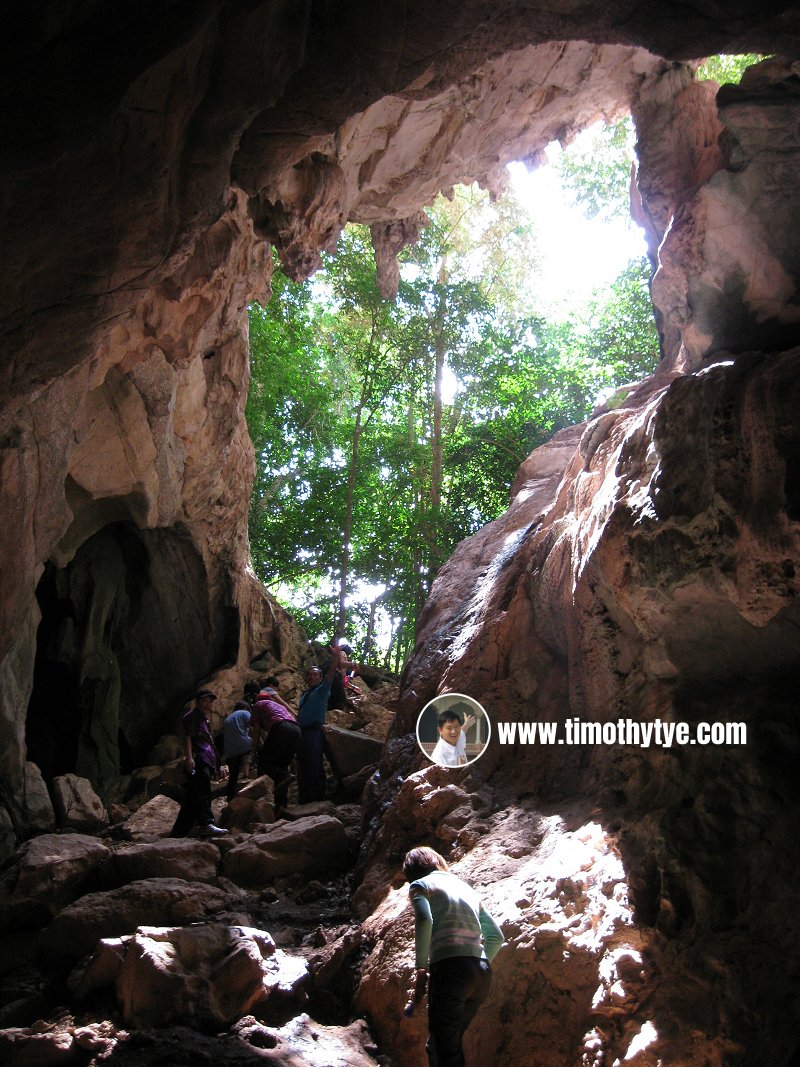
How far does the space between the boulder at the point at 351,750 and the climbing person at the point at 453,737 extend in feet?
8.88

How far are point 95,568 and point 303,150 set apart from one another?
8427 millimetres

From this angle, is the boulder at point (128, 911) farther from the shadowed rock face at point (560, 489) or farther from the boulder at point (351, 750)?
the boulder at point (351, 750)

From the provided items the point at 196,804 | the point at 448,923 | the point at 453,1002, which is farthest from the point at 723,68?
the point at 453,1002

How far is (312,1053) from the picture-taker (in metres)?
4.27

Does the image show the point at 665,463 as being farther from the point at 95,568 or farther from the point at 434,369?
the point at 434,369

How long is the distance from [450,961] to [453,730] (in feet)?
9.79

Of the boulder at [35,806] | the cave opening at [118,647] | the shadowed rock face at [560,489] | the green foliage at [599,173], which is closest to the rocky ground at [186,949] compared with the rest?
the shadowed rock face at [560,489]

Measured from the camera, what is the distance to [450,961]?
12.3ft

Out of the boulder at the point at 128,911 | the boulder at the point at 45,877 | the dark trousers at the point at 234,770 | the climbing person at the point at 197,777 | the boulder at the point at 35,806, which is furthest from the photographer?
the dark trousers at the point at 234,770

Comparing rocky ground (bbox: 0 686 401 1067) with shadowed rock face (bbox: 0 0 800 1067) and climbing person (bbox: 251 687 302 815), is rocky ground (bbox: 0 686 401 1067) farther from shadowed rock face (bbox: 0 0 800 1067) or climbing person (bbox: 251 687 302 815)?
climbing person (bbox: 251 687 302 815)

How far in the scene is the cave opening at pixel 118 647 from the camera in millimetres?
11039

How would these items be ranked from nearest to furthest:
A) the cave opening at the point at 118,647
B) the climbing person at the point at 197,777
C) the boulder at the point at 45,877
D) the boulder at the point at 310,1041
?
the boulder at the point at 310,1041 < the boulder at the point at 45,877 < the climbing person at the point at 197,777 < the cave opening at the point at 118,647

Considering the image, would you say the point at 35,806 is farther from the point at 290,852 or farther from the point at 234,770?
the point at 290,852

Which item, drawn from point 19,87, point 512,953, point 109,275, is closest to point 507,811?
point 512,953
